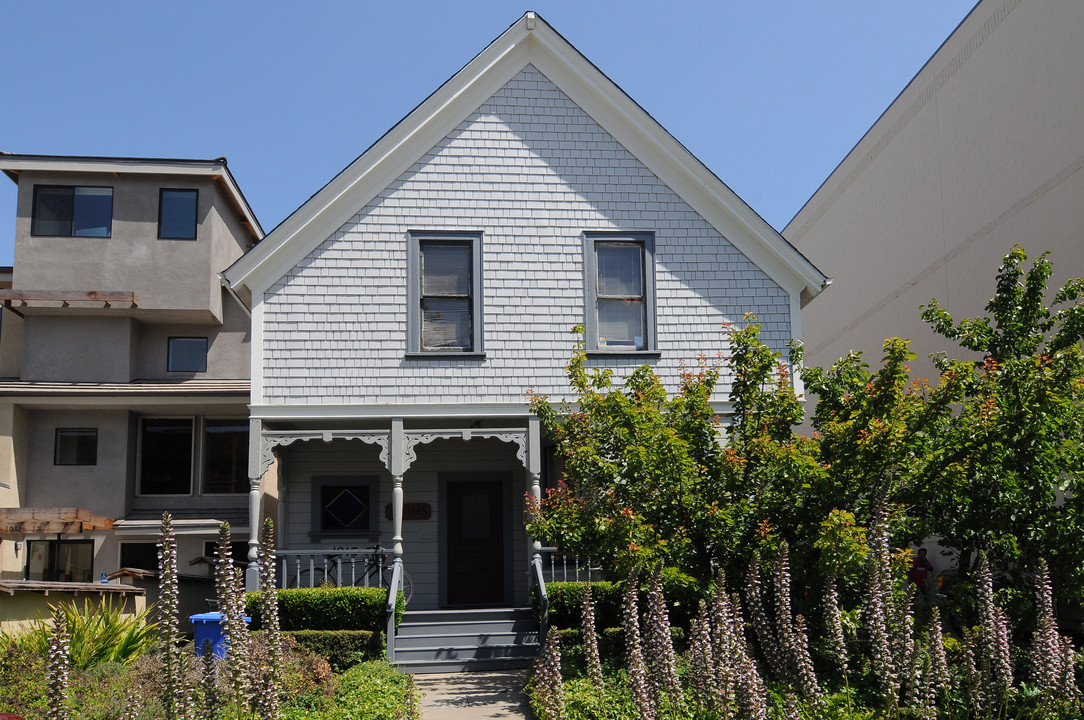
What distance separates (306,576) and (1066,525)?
11.2m

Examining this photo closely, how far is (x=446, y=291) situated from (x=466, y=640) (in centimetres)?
539

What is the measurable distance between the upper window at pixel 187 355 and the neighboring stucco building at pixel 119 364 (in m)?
0.03

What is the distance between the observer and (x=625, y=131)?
17.0m

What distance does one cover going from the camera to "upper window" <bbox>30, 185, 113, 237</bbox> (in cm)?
2288

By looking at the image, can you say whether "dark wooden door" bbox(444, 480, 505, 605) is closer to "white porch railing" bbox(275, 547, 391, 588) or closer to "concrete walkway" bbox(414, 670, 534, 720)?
"white porch railing" bbox(275, 547, 391, 588)

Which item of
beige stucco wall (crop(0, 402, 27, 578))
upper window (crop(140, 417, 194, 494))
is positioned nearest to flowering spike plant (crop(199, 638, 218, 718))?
beige stucco wall (crop(0, 402, 27, 578))

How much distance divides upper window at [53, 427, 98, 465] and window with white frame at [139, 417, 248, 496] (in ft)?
3.16

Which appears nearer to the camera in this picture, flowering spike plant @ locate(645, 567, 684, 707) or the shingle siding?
flowering spike plant @ locate(645, 567, 684, 707)

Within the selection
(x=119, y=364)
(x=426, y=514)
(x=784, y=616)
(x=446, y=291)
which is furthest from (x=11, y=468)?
(x=784, y=616)

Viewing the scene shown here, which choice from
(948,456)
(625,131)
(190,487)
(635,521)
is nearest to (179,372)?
(190,487)

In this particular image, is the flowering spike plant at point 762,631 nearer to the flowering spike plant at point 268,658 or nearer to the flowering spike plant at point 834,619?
the flowering spike plant at point 834,619

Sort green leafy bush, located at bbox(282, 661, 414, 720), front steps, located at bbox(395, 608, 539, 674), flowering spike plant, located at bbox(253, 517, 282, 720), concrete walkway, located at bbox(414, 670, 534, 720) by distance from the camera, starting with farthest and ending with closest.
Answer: front steps, located at bbox(395, 608, 539, 674)
concrete walkway, located at bbox(414, 670, 534, 720)
green leafy bush, located at bbox(282, 661, 414, 720)
flowering spike plant, located at bbox(253, 517, 282, 720)

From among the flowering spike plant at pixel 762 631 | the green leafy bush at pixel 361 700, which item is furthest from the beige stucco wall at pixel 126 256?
the flowering spike plant at pixel 762 631

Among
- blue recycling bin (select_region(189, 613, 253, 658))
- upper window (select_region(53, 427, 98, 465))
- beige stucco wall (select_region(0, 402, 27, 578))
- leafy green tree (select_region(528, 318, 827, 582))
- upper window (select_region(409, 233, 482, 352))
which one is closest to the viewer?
leafy green tree (select_region(528, 318, 827, 582))
